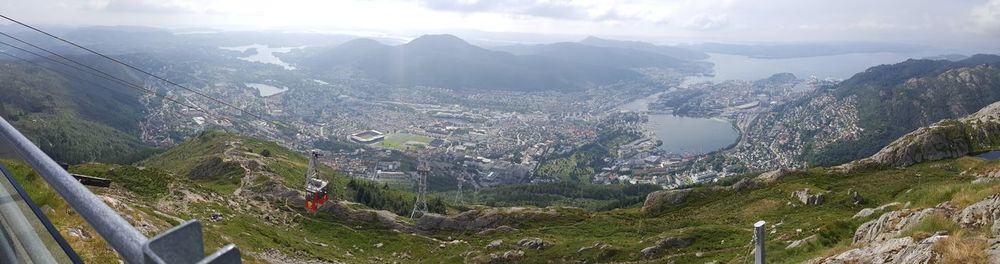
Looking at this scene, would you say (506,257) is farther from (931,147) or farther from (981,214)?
(931,147)

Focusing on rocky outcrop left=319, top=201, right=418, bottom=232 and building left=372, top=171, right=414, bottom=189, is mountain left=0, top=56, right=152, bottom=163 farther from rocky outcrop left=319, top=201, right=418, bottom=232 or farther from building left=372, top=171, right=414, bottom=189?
rocky outcrop left=319, top=201, right=418, bottom=232

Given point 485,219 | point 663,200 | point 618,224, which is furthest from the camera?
point 485,219

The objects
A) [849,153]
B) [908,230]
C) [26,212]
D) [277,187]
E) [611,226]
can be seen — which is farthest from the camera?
[849,153]


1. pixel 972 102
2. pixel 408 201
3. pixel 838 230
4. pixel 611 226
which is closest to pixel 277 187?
pixel 408 201

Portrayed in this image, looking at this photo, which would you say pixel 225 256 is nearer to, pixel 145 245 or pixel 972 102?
pixel 145 245

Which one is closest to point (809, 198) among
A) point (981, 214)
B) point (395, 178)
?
point (981, 214)
